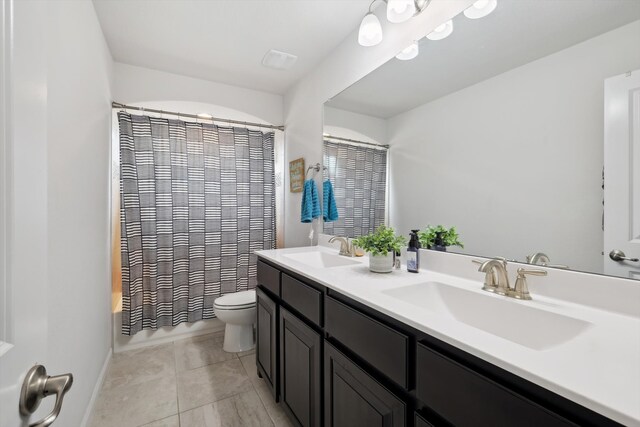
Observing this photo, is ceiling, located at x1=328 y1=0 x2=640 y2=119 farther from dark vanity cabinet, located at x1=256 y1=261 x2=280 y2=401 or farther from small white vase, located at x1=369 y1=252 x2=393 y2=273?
dark vanity cabinet, located at x1=256 y1=261 x2=280 y2=401

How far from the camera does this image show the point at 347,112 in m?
2.00

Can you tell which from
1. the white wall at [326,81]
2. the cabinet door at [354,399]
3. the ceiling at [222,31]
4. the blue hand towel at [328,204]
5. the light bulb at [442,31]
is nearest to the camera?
the cabinet door at [354,399]

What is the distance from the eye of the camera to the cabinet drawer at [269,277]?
5.27ft

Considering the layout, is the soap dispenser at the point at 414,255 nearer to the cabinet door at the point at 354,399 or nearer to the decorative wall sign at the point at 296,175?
the cabinet door at the point at 354,399

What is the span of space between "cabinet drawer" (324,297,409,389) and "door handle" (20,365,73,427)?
72 cm

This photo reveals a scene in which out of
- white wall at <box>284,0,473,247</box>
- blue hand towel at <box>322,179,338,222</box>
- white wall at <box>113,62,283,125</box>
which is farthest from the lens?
white wall at <box>113,62,283,125</box>

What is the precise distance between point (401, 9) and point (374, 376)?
1631 mm

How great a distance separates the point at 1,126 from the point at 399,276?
4.19 feet

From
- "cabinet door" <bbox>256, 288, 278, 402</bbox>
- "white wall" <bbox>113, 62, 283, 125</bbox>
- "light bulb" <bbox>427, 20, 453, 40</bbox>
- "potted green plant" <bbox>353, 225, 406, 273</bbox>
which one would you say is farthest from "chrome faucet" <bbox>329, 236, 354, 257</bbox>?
"white wall" <bbox>113, 62, 283, 125</bbox>

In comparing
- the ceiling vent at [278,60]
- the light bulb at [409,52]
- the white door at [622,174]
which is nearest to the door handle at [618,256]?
the white door at [622,174]

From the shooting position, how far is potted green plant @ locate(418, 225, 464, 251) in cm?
133

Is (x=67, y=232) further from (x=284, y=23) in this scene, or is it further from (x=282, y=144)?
(x=282, y=144)

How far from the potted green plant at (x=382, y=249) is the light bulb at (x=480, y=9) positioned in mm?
1025

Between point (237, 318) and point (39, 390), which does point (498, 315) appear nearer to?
point (39, 390)
